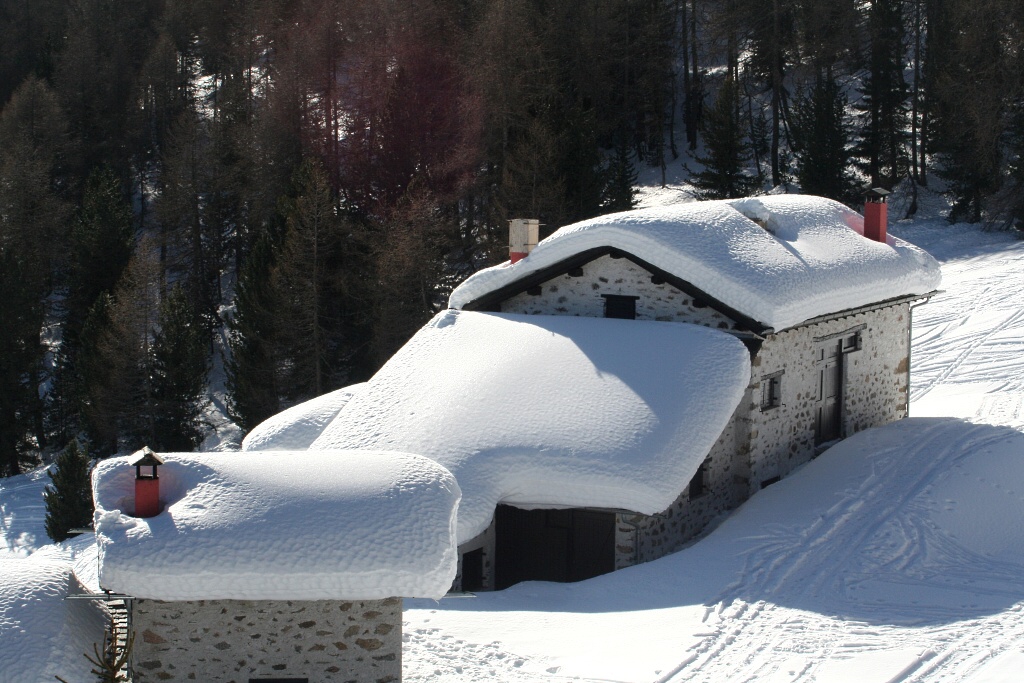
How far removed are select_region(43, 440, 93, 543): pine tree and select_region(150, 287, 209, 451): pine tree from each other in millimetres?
4108

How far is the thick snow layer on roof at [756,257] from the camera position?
51.4ft

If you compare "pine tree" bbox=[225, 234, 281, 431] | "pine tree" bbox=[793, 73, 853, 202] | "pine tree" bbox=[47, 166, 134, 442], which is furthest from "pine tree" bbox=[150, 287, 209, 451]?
"pine tree" bbox=[793, 73, 853, 202]

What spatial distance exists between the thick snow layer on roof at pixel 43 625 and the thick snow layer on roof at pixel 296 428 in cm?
632

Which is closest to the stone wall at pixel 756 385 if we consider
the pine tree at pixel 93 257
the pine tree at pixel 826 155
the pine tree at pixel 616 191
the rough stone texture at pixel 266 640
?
the rough stone texture at pixel 266 640

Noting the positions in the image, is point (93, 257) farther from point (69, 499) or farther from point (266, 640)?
point (266, 640)

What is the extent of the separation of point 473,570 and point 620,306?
16.6 ft

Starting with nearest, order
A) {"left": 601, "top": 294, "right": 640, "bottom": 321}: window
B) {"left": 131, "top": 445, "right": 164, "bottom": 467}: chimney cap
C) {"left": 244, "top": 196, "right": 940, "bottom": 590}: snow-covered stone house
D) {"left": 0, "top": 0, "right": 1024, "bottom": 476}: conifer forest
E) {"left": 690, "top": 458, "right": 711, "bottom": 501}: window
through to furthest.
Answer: {"left": 131, "top": 445, "right": 164, "bottom": 467}: chimney cap, {"left": 244, "top": 196, "right": 940, "bottom": 590}: snow-covered stone house, {"left": 690, "top": 458, "right": 711, "bottom": 501}: window, {"left": 601, "top": 294, "right": 640, "bottom": 321}: window, {"left": 0, "top": 0, "right": 1024, "bottom": 476}: conifer forest

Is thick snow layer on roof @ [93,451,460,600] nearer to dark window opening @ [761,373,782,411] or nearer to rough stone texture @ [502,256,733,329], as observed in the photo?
dark window opening @ [761,373,782,411]

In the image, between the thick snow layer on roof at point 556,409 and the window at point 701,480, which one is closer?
the thick snow layer on roof at point 556,409

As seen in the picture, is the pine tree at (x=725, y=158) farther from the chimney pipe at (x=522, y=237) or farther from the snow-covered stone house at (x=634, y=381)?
the chimney pipe at (x=522, y=237)

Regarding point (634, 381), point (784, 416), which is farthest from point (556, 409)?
point (784, 416)

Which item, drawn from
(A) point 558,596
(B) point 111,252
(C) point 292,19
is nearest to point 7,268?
(B) point 111,252

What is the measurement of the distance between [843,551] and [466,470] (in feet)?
15.3

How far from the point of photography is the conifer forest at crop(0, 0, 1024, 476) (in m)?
28.4
